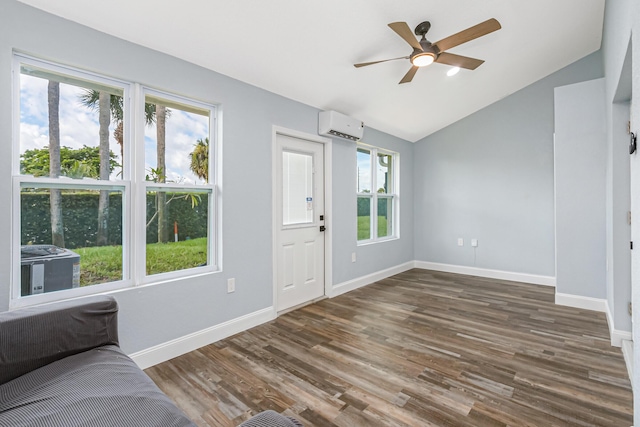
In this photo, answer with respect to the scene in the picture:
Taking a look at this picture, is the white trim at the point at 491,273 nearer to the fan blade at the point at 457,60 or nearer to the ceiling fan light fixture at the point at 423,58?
the fan blade at the point at 457,60

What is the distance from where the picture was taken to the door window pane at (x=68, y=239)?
6.39ft

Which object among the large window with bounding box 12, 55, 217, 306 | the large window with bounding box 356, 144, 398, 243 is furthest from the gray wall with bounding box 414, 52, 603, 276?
the large window with bounding box 12, 55, 217, 306

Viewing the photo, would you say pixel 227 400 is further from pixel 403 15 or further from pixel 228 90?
pixel 403 15

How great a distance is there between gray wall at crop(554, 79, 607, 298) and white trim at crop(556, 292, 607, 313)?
0.05 meters

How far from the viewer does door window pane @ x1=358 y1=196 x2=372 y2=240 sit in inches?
188

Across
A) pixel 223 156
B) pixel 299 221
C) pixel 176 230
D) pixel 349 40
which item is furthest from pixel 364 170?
pixel 176 230

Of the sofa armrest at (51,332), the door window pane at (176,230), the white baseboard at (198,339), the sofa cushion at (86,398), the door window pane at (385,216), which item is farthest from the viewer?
the door window pane at (385,216)

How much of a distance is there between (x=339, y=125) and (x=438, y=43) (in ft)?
5.17

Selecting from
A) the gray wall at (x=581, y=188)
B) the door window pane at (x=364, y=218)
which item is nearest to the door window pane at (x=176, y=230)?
the door window pane at (x=364, y=218)

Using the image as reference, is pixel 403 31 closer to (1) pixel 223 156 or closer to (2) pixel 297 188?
(1) pixel 223 156

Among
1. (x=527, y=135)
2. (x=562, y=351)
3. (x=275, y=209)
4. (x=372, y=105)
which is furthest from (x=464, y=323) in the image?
(x=527, y=135)

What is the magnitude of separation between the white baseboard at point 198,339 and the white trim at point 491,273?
3466 mm

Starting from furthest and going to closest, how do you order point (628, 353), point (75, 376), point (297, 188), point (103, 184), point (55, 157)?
point (297, 188) < point (628, 353) < point (103, 184) < point (55, 157) < point (75, 376)

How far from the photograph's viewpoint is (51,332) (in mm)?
1466
